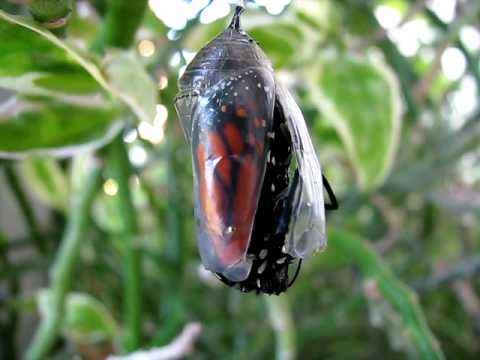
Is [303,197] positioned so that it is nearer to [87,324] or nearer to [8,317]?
[87,324]

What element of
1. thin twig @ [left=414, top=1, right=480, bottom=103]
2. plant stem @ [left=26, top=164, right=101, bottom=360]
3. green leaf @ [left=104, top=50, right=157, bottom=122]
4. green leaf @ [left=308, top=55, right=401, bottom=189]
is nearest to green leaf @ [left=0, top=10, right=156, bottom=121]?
green leaf @ [left=104, top=50, right=157, bottom=122]

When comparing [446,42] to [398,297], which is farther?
[446,42]

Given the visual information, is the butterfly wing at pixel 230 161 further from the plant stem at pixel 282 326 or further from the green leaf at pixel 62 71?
the plant stem at pixel 282 326

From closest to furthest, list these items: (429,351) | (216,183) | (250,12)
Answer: (216,183), (429,351), (250,12)

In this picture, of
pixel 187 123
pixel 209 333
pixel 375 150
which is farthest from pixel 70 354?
pixel 187 123

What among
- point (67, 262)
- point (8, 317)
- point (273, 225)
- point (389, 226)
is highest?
point (273, 225)

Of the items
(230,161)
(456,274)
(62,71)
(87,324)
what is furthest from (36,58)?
(456,274)

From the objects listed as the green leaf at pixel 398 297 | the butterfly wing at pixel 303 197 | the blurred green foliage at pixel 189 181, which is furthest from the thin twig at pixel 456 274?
the butterfly wing at pixel 303 197

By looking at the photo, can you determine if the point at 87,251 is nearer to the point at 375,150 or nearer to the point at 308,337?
the point at 308,337
